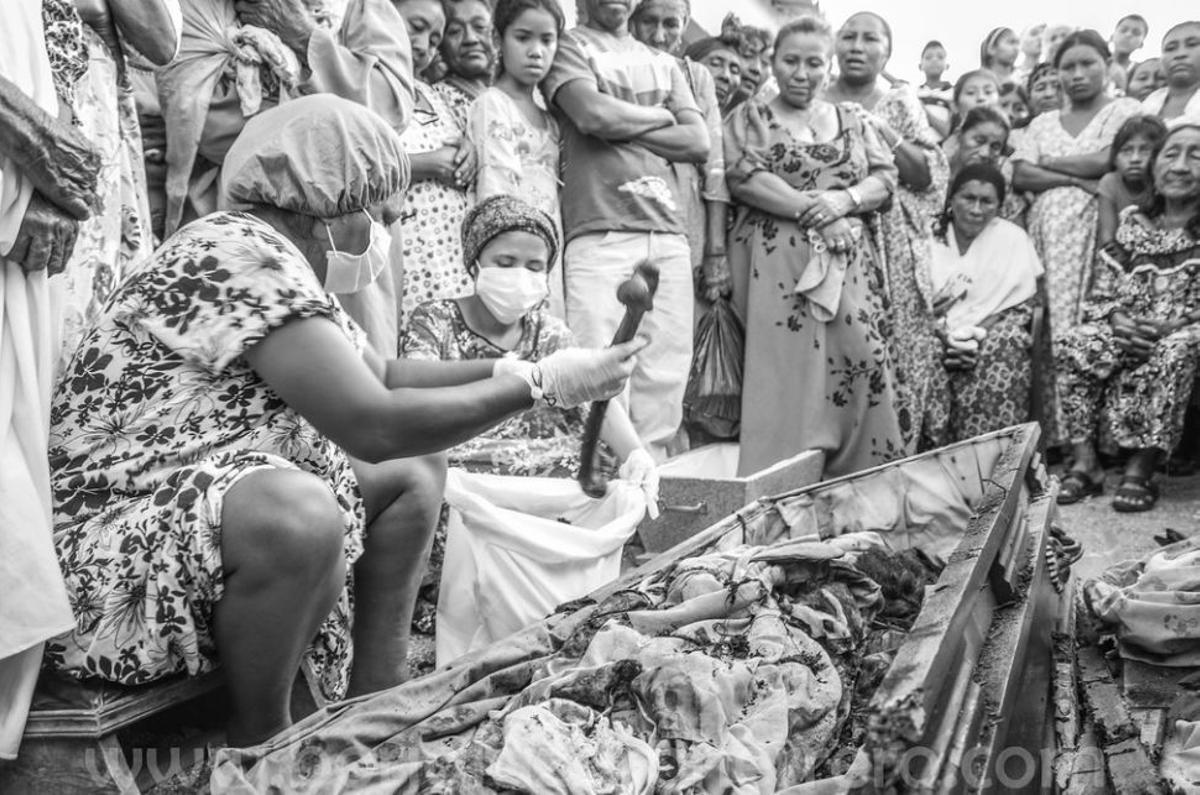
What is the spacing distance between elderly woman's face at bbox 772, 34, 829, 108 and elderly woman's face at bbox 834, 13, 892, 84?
29.1 inches

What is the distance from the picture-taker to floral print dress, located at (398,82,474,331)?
3980 millimetres

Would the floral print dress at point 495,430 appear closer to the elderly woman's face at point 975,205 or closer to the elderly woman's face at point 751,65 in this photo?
the elderly woman's face at point 751,65

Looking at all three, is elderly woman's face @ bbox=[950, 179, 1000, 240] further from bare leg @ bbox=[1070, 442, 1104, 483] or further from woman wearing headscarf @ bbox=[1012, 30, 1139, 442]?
bare leg @ bbox=[1070, 442, 1104, 483]

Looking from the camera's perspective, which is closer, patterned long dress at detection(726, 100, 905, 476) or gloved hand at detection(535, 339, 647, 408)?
gloved hand at detection(535, 339, 647, 408)

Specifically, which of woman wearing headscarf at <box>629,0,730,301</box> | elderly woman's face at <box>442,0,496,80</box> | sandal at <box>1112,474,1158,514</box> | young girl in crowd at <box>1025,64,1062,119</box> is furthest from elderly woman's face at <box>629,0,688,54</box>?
young girl in crowd at <box>1025,64,1062,119</box>

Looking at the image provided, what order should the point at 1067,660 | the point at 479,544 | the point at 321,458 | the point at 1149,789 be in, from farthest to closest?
the point at 479,544, the point at 1067,660, the point at 321,458, the point at 1149,789

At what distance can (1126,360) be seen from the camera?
17.6ft

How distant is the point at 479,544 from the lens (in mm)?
2906

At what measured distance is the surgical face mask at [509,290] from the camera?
135 inches

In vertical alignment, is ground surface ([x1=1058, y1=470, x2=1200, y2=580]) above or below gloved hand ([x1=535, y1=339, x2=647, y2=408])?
below

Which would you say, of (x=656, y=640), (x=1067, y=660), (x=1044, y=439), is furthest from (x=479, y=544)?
(x=1044, y=439)

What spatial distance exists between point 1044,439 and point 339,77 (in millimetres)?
4012

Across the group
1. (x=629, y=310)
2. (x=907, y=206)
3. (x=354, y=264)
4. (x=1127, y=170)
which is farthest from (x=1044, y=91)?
(x=354, y=264)

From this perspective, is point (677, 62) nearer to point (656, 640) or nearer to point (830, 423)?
point (830, 423)
